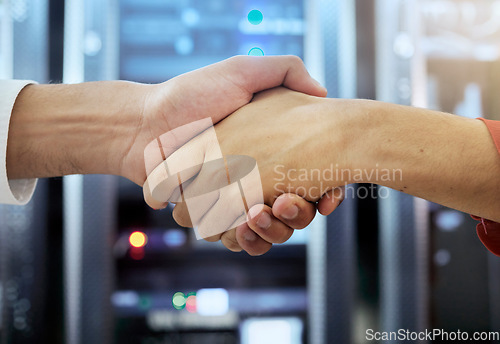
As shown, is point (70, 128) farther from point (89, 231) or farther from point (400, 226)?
point (400, 226)

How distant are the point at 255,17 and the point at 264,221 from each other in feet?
3.83

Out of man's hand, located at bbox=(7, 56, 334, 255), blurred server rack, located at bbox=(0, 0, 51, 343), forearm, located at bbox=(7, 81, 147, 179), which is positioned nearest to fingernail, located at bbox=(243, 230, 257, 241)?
man's hand, located at bbox=(7, 56, 334, 255)

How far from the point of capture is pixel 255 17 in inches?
68.3

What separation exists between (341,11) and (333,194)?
1.10 metres

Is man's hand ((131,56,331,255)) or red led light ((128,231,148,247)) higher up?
man's hand ((131,56,331,255))

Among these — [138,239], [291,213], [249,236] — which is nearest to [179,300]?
[138,239]

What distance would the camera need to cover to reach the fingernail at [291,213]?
0.90 meters

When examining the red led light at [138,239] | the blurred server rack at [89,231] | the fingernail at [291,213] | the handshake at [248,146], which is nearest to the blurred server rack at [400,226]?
the handshake at [248,146]

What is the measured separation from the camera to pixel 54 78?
1.63 meters

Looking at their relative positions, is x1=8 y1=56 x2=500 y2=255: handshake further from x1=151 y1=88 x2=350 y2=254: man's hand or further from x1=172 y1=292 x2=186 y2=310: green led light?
x1=172 y1=292 x2=186 y2=310: green led light

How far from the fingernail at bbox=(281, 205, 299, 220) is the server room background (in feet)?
2.76

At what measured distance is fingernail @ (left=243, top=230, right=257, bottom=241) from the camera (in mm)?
956

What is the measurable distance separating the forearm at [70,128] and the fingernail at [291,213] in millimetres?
480

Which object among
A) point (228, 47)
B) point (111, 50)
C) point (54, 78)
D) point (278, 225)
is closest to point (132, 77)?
point (111, 50)
